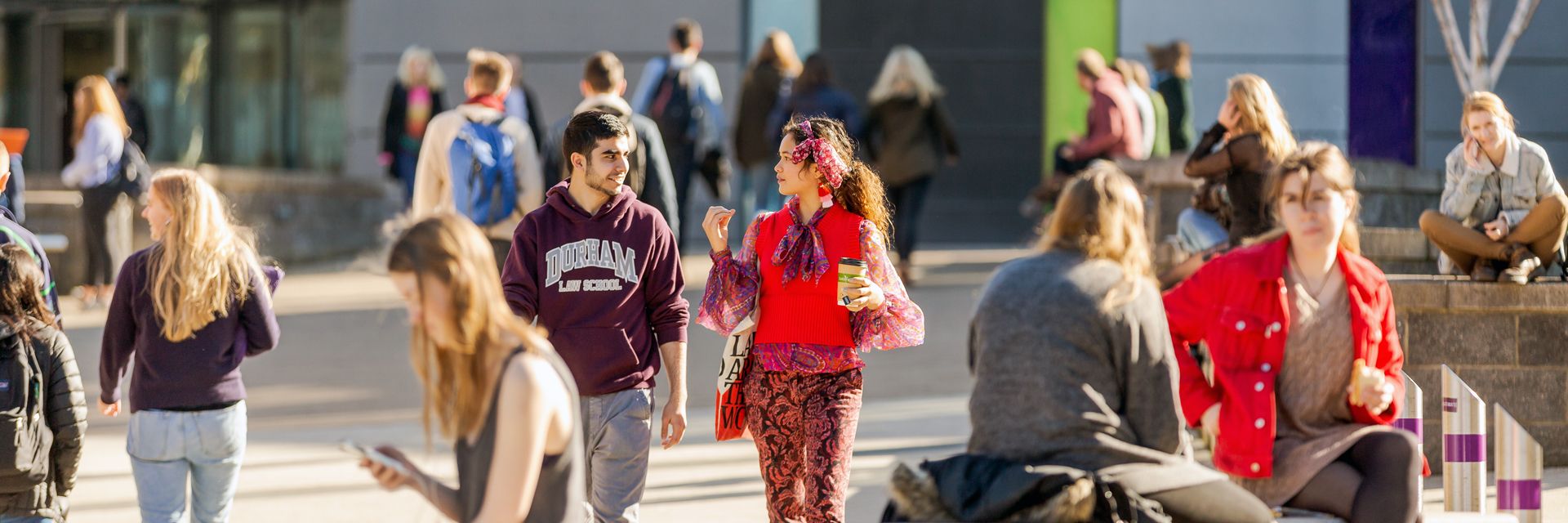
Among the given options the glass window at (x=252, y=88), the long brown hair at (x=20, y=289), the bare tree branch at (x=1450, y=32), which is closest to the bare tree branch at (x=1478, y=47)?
the bare tree branch at (x=1450, y=32)

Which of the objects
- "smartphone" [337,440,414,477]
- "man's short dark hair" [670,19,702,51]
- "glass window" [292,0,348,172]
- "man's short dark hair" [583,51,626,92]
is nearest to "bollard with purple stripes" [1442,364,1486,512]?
"smartphone" [337,440,414,477]

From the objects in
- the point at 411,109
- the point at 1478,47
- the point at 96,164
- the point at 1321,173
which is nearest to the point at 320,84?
the point at 411,109

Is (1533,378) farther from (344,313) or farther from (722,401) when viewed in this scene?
(344,313)

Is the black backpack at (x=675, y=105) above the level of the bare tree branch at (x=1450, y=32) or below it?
below

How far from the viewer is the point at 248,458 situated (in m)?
8.21

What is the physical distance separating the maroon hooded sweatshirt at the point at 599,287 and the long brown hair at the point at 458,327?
61.2 inches

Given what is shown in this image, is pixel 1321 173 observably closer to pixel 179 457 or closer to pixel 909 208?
pixel 179 457

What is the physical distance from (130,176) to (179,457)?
28.4 ft

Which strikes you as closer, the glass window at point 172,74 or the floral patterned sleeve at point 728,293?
the floral patterned sleeve at point 728,293

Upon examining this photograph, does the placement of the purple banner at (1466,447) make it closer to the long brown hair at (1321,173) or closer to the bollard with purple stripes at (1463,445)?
the bollard with purple stripes at (1463,445)

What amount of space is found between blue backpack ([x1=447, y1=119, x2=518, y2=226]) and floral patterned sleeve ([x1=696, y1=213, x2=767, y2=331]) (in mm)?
2920

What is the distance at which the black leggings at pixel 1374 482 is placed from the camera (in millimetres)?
4711

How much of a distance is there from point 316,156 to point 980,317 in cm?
1749

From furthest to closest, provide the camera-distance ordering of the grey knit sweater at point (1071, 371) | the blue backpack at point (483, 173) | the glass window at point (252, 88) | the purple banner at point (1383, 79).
→ 1. the glass window at point (252, 88)
2. the purple banner at point (1383, 79)
3. the blue backpack at point (483, 173)
4. the grey knit sweater at point (1071, 371)
